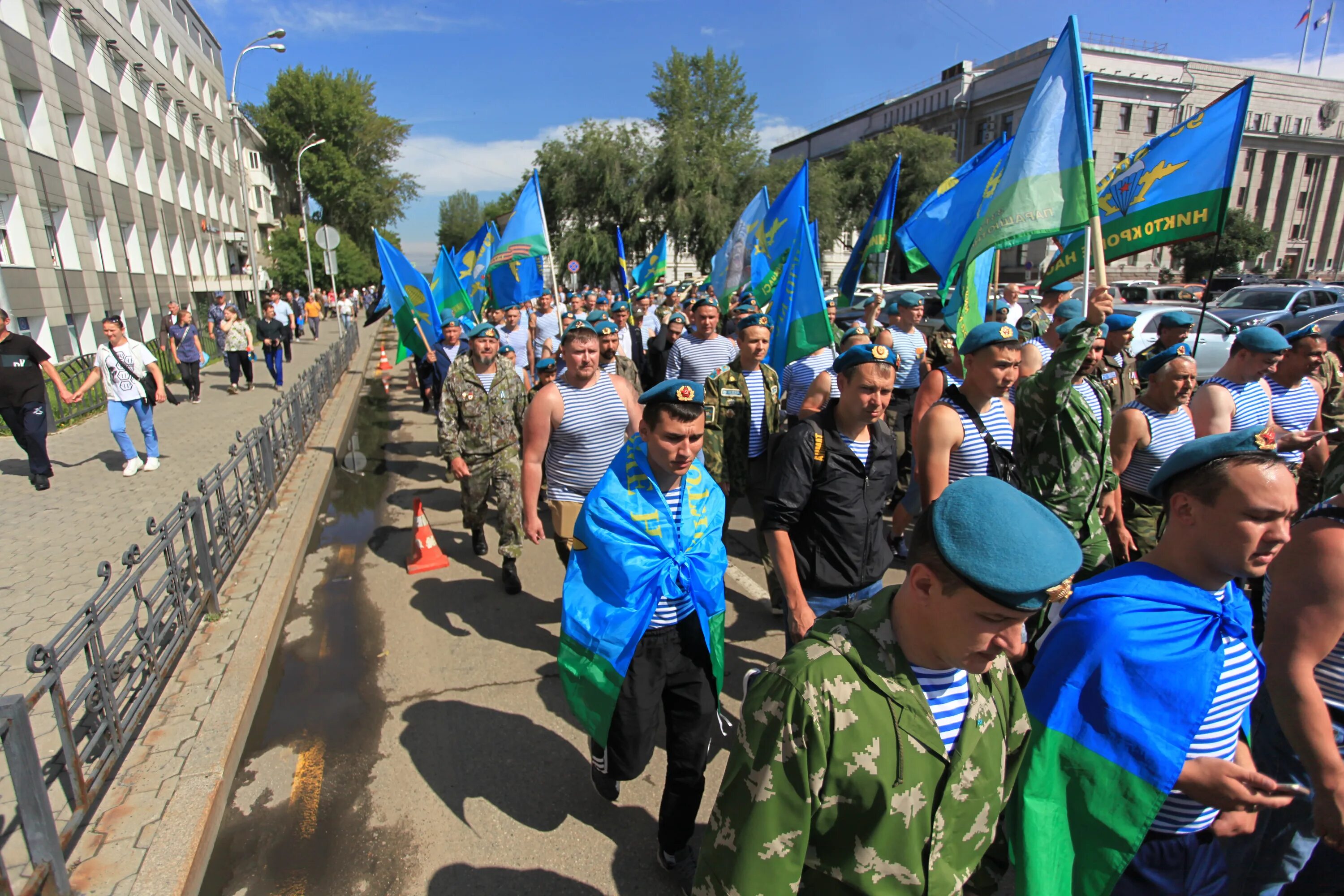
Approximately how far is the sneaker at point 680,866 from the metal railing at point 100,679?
7.47ft

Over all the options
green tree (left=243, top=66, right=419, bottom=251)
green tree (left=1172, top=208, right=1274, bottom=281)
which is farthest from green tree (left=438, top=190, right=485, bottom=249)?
green tree (left=1172, top=208, right=1274, bottom=281)

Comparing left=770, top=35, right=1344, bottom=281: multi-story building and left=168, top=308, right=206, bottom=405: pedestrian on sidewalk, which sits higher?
left=770, top=35, right=1344, bottom=281: multi-story building

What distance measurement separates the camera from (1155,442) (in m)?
3.76

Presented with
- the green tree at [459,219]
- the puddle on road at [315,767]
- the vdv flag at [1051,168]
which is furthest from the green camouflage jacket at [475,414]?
the green tree at [459,219]

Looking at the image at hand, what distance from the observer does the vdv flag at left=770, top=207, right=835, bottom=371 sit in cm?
521

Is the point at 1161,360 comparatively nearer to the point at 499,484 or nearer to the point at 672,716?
the point at 672,716

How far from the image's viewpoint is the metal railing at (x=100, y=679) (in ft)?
8.32

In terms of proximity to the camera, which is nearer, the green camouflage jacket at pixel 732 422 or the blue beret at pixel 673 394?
the blue beret at pixel 673 394

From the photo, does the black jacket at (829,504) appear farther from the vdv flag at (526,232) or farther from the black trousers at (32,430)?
the black trousers at (32,430)

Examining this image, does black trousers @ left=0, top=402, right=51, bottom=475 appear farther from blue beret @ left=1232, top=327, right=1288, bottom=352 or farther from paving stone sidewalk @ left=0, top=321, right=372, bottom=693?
blue beret @ left=1232, top=327, right=1288, bottom=352

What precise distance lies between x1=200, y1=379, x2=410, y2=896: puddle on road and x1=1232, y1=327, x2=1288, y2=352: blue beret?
535 cm

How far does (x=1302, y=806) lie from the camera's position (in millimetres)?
2121

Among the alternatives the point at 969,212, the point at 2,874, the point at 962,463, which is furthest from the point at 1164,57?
the point at 2,874

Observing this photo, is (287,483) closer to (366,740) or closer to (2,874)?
(366,740)
